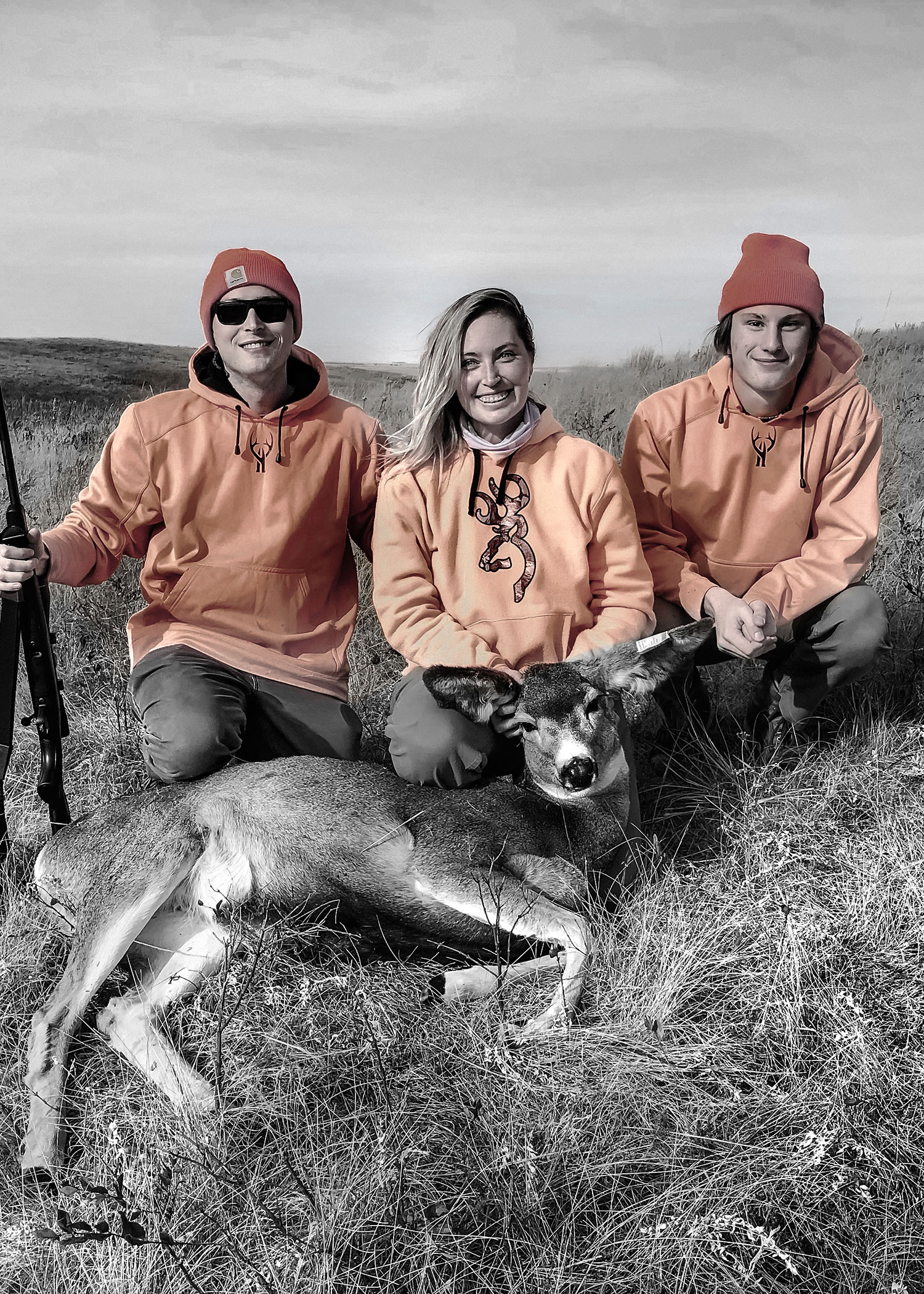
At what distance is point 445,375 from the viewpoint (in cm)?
418

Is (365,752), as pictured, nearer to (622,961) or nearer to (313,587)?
(313,587)

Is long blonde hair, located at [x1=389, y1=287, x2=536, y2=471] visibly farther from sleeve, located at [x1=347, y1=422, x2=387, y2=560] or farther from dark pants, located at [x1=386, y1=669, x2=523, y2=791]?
dark pants, located at [x1=386, y1=669, x2=523, y2=791]

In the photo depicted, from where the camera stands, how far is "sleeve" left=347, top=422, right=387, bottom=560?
4711mm

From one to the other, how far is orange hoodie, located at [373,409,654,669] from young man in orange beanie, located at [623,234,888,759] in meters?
0.55

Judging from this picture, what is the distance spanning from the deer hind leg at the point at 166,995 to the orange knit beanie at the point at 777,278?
331 centimetres

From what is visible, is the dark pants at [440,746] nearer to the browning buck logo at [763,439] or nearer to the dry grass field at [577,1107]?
the dry grass field at [577,1107]

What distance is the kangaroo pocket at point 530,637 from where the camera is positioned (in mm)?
4223

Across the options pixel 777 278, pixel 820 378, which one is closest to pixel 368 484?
pixel 777 278

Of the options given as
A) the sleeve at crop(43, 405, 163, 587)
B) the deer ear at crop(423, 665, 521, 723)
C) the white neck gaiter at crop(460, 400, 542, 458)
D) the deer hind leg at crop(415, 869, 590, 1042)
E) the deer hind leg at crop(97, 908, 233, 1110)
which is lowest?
the deer hind leg at crop(97, 908, 233, 1110)

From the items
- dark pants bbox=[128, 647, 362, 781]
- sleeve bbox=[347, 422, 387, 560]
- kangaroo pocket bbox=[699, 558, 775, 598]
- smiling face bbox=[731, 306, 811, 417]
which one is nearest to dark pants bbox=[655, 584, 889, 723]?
kangaroo pocket bbox=[699, 558, 775, 598]

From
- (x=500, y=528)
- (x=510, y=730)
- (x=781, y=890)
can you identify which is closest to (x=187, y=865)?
(x=510, y=730)

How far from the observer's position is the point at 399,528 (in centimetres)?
436

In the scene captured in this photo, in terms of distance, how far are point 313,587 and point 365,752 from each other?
848 millimetres

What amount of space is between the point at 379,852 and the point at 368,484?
178 centimetres
